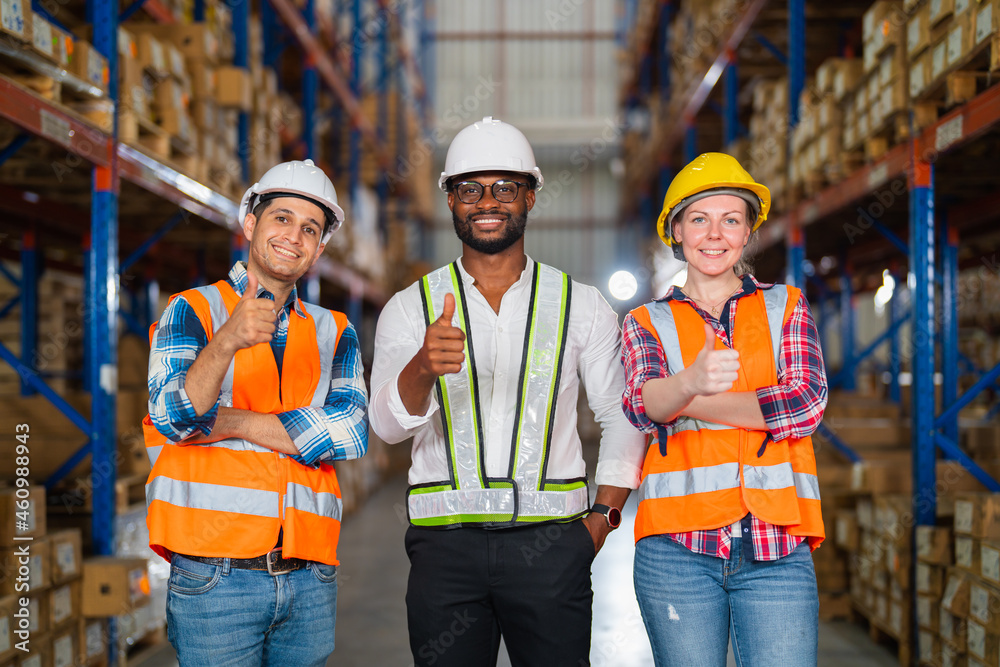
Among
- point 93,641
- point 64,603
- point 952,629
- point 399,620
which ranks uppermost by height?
point 64,603

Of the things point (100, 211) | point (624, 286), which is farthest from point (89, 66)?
point (624, 286)

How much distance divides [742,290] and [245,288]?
1.40 m

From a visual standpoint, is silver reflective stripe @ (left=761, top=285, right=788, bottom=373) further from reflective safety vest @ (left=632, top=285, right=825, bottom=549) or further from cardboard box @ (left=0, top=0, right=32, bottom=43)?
cardboard box @ (left=0, top=0, right=32, bottom=43)

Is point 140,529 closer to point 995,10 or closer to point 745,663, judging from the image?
point 745,663

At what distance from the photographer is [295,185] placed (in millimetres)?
2402

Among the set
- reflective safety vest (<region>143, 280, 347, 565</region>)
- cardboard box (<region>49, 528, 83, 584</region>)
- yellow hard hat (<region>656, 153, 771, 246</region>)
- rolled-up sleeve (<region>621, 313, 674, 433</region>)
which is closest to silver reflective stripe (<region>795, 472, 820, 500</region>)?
rolled-up sleeve (<region>621, 313, 674, 433</region>)

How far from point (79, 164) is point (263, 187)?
315 centimetres

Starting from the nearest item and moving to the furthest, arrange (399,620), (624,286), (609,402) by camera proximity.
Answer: (609,402)
(399,620)
(624,286)

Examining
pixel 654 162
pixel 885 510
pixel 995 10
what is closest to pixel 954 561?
pixel 885 510

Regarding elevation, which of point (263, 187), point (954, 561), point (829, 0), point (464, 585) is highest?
point (829, 0)

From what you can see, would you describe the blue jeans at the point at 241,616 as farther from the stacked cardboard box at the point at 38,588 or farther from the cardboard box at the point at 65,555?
the cardboard box at the point at 65,555

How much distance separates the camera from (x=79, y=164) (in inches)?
194

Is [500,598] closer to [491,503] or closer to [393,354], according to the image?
[491,503]

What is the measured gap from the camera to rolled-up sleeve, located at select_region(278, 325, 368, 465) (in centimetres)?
221
